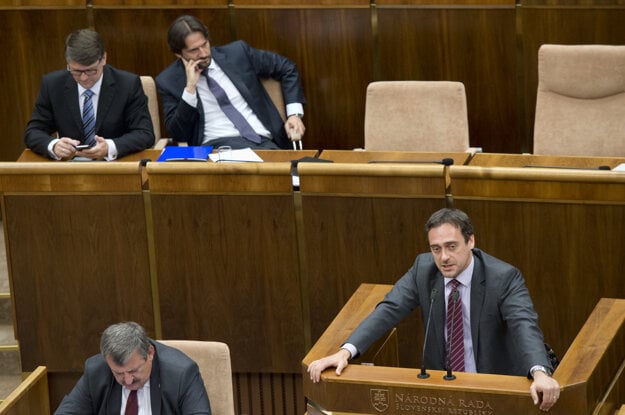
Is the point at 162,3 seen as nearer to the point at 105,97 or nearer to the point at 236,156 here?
the point at 105,97

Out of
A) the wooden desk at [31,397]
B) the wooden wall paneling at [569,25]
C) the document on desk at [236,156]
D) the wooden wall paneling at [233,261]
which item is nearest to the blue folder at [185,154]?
the document on desk at [236,156]

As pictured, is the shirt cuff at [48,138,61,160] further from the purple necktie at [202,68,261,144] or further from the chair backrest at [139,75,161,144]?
the purple necktie at [202,68,261,144]

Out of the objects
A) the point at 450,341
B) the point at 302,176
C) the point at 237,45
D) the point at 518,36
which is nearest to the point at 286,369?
the point at 302,176

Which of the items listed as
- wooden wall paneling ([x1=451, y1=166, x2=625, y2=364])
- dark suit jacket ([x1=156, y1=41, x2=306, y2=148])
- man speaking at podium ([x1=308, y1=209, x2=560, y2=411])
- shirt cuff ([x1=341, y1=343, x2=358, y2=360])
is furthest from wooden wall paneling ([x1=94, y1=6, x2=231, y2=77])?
shirt cuff ([x1=341, y1=343, x2=358, y2=360])

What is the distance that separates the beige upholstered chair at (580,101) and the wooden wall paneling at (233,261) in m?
0.71

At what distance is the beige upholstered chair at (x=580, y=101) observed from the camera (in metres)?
3.01

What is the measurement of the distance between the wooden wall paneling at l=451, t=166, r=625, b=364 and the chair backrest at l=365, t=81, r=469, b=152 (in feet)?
1.57

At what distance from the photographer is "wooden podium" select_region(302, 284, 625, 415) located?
81.7 inches

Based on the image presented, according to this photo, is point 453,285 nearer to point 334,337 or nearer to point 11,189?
point 334,337

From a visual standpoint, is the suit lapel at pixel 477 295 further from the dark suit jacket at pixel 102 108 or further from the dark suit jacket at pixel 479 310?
the dark suit jacket at pixel 102 108

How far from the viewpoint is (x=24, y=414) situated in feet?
8.61

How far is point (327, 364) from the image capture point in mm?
2195

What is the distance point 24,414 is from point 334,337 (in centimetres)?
70

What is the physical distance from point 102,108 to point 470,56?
93 centimetres
